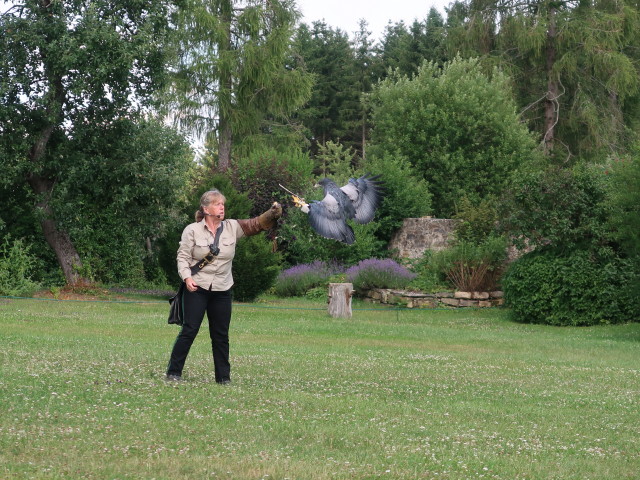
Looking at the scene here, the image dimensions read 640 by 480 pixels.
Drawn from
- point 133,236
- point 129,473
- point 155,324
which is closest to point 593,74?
point 133,236

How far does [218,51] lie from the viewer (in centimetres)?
3862

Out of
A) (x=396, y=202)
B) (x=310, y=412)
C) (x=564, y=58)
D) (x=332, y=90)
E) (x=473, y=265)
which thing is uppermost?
(x=332, y=90)

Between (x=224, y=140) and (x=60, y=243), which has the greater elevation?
(x=224, y=140)

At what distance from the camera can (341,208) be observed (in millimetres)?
17172

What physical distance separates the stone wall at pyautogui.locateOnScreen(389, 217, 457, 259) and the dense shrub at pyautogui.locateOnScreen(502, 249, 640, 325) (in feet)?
21.9

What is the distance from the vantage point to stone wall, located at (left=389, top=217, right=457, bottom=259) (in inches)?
1136

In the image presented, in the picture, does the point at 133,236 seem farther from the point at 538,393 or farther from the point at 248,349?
the point at 538,393

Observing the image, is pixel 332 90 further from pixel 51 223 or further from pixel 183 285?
pixel 183 285

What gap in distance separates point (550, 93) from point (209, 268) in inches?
1426

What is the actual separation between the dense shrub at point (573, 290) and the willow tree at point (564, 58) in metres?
20.7

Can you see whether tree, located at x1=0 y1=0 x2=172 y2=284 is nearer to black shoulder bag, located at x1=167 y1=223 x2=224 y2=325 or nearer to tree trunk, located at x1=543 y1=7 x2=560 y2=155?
black shoulder bag, located at x1=167 y1=223 x2=224 y2=325

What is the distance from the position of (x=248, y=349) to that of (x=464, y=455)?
784cm

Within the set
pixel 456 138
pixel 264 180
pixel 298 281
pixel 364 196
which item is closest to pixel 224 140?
pixel 264 180

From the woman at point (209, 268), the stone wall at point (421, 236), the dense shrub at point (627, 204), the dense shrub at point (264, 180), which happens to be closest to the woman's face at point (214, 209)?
the woman at point (209, 268)
